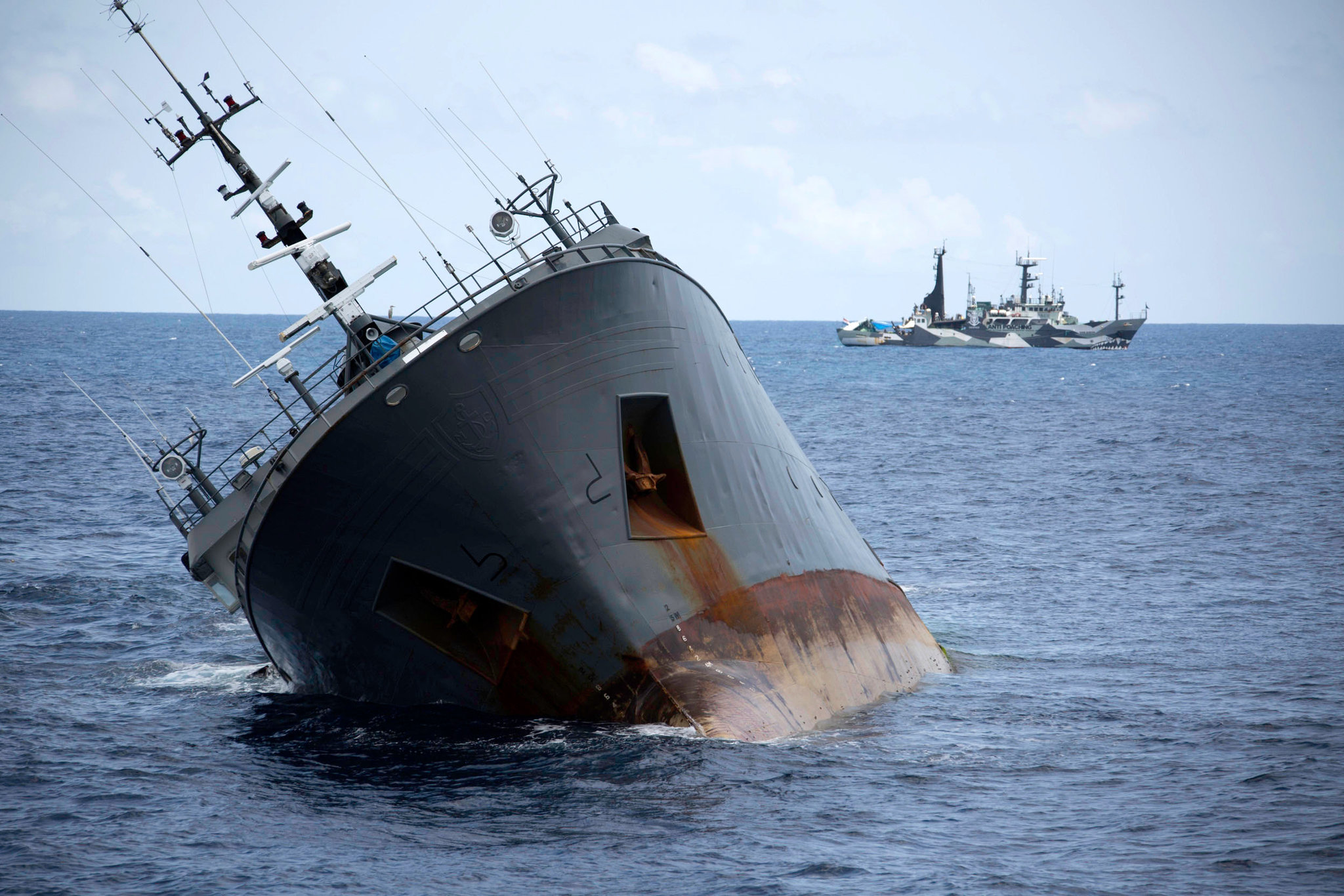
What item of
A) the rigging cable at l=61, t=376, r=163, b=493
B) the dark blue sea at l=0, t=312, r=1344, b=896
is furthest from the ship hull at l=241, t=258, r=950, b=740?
the rigging cable at l=61, t=376, r=163, b=493

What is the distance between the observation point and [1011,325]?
139 metres

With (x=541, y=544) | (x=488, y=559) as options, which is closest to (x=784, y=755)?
(x=541, y=544)

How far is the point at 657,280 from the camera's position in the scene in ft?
52.0

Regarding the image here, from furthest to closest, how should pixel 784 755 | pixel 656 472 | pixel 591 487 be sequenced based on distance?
pixel 656 472 < pixel 591 487 < pixel 784 755

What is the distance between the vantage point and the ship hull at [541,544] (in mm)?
13773

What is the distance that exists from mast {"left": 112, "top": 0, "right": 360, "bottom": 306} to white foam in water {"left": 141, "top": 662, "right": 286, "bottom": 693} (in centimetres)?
623

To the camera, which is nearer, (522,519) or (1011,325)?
(522,519)

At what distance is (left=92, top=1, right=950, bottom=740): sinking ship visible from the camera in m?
13.8

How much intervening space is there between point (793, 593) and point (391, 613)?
5438 mm

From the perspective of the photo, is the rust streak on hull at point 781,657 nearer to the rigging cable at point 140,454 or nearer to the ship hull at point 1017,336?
the rigging cable at point 140,454

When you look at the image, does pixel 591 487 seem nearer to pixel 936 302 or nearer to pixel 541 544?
pixel 541 544

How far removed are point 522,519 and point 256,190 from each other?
243 inches

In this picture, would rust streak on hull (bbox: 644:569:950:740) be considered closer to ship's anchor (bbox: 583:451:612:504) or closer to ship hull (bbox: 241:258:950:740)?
ship hull (bbox: 241:258:950:740)

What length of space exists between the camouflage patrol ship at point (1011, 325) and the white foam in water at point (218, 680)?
128010 mm
